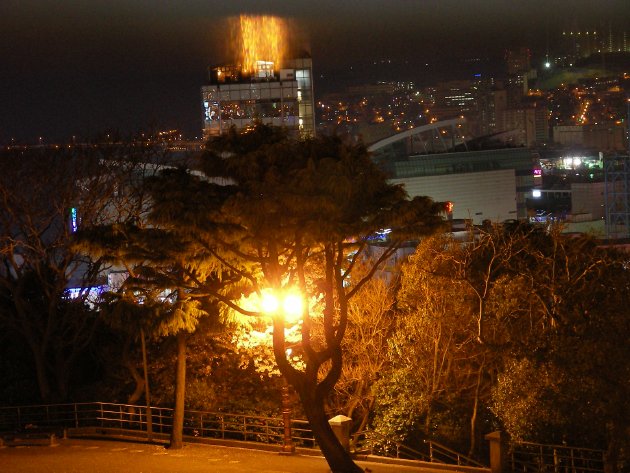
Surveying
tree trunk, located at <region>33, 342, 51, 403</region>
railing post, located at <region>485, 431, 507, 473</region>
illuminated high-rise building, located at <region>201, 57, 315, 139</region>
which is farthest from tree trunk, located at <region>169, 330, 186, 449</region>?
illuminated high-rise building, located at <region>201, 57, 315, 139</region>

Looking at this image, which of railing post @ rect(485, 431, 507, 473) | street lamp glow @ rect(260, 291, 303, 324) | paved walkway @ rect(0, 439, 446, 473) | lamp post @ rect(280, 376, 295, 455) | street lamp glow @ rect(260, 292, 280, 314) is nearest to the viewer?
street lamp glow @ rect(260, 291, 303, 324)

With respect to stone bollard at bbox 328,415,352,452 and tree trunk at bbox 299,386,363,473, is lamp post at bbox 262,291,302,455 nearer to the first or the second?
stone bollard at bbox 328,415,352,452

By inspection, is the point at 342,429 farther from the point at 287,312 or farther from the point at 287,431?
the point at 287,312

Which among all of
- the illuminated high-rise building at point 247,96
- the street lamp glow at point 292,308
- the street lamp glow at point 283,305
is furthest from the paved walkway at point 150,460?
the illuminated high-rise building at point 247,96

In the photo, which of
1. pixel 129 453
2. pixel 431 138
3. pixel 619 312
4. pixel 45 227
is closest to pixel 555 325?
pixel 619 312

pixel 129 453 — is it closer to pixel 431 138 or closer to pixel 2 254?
pixel 2 254

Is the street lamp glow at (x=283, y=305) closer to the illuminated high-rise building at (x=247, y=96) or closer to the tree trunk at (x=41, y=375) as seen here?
the tree trunk at (x=41, y=375)

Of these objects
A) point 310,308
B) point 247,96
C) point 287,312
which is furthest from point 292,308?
point 247,96
